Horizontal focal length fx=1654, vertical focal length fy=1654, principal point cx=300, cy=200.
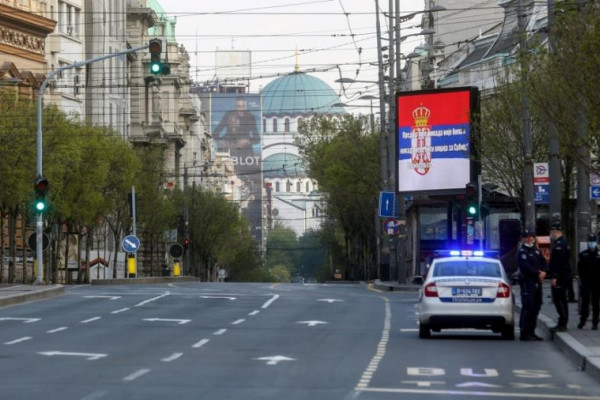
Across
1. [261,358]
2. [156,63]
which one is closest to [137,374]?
[261,358]

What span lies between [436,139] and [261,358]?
3450 centimetres

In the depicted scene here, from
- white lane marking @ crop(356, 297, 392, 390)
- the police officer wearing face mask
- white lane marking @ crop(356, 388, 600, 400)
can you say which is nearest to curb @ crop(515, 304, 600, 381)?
the police officer wearing face mask

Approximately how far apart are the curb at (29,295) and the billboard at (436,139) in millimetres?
13499

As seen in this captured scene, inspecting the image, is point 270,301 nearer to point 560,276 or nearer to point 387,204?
point 560,276

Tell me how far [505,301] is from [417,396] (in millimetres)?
11069

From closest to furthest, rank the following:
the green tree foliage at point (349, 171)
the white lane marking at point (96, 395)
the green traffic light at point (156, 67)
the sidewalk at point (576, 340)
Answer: the white lane marking at point (96, 395)
the sidewalk at point (576, 340)
the green traffic light at point (156, 67)
the green tree foliage at point (349, 171)

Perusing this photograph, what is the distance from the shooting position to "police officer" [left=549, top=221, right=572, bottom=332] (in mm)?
27844

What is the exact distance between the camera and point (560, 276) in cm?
2814

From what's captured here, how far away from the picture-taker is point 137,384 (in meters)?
18.4

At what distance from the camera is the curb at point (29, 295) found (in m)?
42.6

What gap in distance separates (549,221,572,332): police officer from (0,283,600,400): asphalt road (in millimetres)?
717

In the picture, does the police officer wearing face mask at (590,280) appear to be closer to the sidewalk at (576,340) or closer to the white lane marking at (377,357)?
the sidewalk at (576,340)

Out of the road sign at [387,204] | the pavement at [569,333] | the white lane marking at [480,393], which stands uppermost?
the road sign at [387,204]

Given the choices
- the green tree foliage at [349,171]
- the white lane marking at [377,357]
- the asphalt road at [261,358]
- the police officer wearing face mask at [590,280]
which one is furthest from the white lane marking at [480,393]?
the green tree foliage at [349,171]
